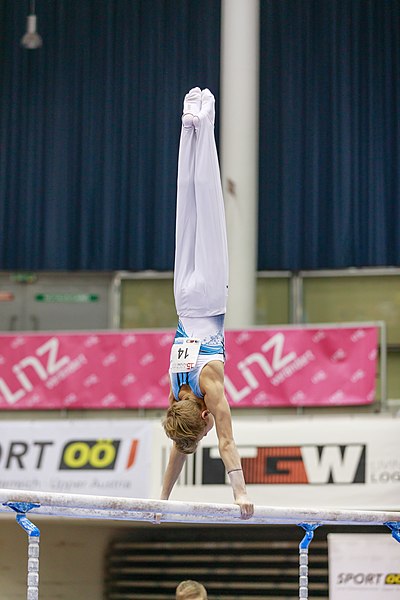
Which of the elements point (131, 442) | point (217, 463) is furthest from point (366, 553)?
point (131, 442)

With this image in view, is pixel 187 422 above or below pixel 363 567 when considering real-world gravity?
above

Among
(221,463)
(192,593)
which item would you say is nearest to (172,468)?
(192,593)

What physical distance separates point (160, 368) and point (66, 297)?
3598 millimetres

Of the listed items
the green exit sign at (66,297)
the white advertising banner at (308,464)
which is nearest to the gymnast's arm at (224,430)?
the white advertising banner at (308,464)

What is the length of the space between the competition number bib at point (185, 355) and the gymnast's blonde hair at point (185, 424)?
0.20 metres

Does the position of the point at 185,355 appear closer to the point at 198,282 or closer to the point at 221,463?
the point at 198,282

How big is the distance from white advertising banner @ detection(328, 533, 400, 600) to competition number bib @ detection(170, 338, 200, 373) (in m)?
5.29

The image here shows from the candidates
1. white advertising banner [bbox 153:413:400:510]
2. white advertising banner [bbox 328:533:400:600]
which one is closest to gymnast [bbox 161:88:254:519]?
white advertising banner [bbox 153:413:400:510]

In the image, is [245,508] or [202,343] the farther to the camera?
[202,343]

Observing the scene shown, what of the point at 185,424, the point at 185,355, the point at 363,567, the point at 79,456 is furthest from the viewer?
the point at 79,456

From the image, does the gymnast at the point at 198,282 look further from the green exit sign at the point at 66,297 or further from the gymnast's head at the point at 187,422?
the green exit sign at the point at 66,297

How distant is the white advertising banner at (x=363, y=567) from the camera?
10.6 meters

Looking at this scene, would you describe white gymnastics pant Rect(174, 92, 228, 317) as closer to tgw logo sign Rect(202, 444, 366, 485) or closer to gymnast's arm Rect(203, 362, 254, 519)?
gymnast's arm Rect(203, 362, 254, 519)

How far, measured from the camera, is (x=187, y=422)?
568cm
